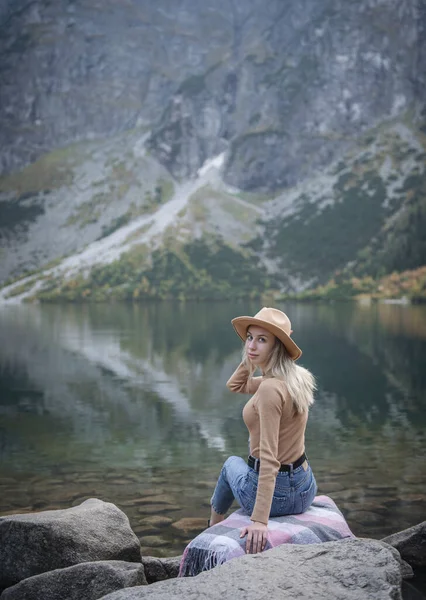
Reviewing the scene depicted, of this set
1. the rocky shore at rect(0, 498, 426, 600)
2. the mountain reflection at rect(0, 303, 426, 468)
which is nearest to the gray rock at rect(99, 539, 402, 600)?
the rocky shore at rect(0, 498, 426, 600)

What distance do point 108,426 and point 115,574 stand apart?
48.4 ft

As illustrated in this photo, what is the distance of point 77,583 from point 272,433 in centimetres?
246

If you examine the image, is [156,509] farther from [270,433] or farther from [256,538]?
[270,433]

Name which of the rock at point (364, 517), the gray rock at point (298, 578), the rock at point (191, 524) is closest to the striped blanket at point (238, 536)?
the gray rock at point (298, 578)

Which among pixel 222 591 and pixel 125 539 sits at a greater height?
pixel 222 591

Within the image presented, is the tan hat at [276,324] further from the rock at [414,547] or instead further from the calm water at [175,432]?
the calm water at [175,432]

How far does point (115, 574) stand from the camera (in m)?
6.75

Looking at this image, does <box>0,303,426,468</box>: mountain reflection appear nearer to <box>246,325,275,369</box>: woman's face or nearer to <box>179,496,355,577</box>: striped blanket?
<box>179,496,355,577</box>: striped blanket

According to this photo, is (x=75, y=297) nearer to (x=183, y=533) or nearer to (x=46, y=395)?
(x=46, y=395)

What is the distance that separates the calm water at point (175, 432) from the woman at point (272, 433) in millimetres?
3138

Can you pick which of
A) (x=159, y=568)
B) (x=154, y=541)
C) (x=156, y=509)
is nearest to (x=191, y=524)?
(x=154, y=541)

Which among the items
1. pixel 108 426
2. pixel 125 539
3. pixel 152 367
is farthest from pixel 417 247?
pixel 125 539

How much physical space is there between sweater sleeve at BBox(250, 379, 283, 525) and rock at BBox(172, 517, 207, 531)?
433 cm

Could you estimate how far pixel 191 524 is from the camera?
10.7 meters
